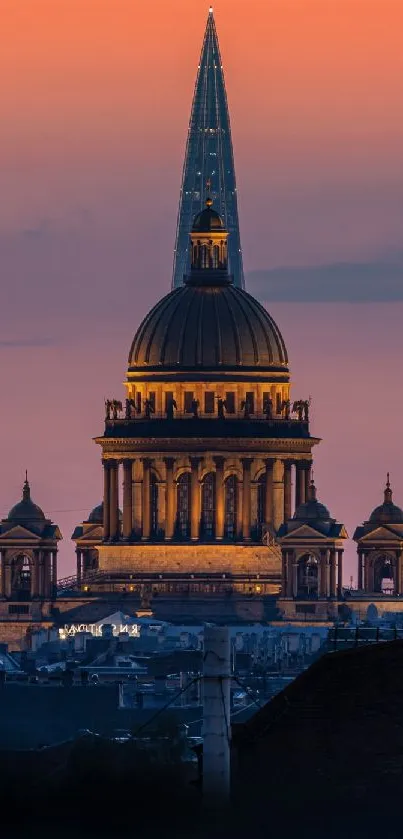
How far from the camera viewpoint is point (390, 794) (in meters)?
107

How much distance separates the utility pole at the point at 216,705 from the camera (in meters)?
107

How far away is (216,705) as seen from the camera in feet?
352

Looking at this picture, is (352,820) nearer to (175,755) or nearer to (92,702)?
(175,755)

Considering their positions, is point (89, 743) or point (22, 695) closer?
point (89, 743)

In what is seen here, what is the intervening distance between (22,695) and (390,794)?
262 ft

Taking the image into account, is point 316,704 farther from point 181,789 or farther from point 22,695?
point 22,695

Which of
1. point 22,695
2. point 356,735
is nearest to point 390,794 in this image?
point 356,735

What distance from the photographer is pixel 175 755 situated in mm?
114125

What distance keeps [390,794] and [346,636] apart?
6717mm

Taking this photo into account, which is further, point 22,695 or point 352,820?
point 22,695

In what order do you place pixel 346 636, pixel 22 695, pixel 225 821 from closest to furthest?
pixel 225 821 → pixel 346 636 → pixel 22 695

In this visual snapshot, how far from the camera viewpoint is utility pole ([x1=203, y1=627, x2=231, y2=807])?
10712cm

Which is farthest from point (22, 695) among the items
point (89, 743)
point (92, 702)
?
point (89, 743)

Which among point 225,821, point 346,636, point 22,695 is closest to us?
point 225,821
